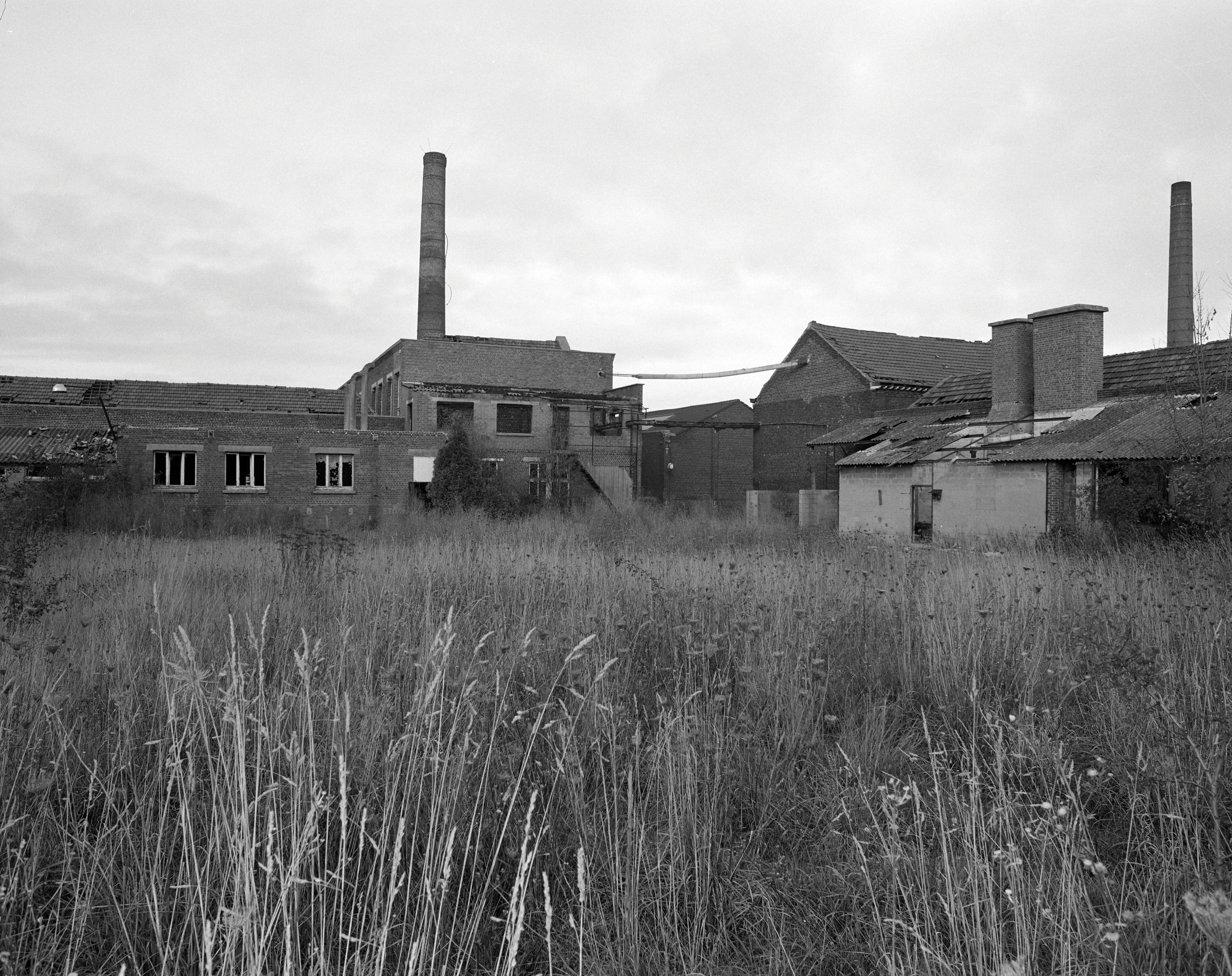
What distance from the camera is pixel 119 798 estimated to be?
11.9ft

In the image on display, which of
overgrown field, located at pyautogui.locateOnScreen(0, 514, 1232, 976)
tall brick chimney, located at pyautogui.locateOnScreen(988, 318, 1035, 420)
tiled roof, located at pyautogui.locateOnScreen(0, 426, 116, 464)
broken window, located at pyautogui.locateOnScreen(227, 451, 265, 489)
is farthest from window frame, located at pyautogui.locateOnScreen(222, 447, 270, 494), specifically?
overgrown field, located at pyautogui.locateOnScreen(0, 514, 1232, 976)

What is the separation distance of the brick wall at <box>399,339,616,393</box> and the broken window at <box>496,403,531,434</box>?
1376mm

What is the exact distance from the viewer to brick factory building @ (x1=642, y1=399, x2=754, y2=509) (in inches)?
1524

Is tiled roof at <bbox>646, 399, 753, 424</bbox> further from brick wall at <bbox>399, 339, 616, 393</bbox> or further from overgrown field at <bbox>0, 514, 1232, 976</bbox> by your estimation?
overgrown field at <bbox>0, 514, 1232, 976</bbox>

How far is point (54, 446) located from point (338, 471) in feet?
32.1

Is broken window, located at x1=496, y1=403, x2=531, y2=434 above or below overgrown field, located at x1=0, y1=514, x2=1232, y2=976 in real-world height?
above

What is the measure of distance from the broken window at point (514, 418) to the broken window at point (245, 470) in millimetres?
8628

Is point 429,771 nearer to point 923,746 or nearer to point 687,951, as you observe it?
point 687,951

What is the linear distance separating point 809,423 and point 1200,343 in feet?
54.4

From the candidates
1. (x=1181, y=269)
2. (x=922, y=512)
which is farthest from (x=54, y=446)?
(x=1181, y=269)

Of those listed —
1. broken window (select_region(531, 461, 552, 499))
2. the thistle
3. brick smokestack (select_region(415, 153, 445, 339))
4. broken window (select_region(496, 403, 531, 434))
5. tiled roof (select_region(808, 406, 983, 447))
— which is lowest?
the thistle

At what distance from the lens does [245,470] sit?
31.0 m

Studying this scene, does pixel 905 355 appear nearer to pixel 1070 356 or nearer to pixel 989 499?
pixel 1070 356

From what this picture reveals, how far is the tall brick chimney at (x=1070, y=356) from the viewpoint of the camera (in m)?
21.1
